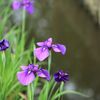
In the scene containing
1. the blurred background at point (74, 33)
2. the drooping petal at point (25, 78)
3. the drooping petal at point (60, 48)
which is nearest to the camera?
the drooping petal at point (25, 78)

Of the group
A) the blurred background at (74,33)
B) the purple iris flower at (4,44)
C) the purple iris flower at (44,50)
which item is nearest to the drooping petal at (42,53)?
the purple iris flower at (44,50)

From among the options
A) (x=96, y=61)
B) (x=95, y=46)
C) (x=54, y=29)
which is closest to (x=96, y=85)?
(x=96, y=61)

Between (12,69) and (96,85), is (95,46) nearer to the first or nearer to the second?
(96,85)

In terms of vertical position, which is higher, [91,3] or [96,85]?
[91,3]

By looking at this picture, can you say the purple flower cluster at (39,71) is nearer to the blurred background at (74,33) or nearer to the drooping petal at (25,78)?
the drooping petal at (25,78)

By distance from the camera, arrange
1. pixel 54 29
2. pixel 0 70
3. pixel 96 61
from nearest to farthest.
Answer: pixel 0 70 < pixel 96 61 < pixel 54 29

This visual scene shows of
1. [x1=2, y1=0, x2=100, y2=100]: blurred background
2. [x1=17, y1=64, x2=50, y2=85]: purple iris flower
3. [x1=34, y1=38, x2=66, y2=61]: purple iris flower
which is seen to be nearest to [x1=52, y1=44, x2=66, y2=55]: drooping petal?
[x1=34, y1=38, x2=66, y2=61]: purple iris flower

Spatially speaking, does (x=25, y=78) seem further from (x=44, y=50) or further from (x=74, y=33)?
(x=74, y=33)

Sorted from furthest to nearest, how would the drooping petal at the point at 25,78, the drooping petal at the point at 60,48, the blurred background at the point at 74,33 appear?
the blurred background at the point at 74,33 < the drooping petal at the point at 60,48 < the drooping petal at the point at 25,78
